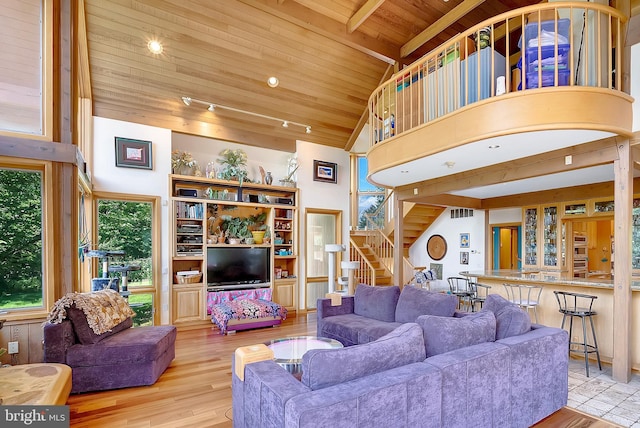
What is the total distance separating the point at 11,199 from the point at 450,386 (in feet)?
14.7

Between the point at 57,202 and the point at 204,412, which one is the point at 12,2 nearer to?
the point at 57,202

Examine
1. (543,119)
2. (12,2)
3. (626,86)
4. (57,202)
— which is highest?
(12,2)

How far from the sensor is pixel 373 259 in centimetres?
802

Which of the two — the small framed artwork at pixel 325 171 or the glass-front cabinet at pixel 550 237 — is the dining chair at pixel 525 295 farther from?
the small framed artwork at pixel 325 171

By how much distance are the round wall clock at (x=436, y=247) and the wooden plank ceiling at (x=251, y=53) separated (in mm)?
4610

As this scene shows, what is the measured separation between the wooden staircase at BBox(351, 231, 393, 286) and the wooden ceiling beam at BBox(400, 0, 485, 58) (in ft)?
13.7

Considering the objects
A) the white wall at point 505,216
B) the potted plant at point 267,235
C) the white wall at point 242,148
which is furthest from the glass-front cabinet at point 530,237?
the potted plant at point 267,235

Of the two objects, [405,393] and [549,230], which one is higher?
[549,230]

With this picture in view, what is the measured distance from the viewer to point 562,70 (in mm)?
3066

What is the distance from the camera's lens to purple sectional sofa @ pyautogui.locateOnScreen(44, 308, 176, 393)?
3107mm

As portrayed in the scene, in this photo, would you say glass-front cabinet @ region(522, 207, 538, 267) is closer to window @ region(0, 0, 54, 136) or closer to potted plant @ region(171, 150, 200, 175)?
potted plant @ region(171, 150, 200, 175)

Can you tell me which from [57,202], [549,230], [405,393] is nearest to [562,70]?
[405,393]

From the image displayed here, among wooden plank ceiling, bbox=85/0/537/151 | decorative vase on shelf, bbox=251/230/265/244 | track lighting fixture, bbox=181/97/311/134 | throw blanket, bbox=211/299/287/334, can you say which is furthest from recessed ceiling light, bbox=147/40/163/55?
throw blanket, bbox=211/299/287/334

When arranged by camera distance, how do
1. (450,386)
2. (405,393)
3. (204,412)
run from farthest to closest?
1. (204,412)
2. (450,386)
3. (405,393)
